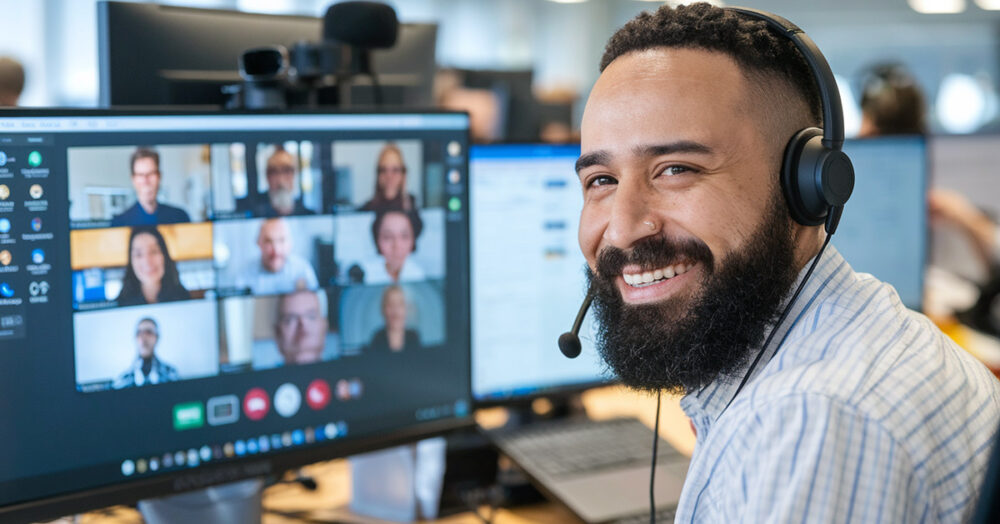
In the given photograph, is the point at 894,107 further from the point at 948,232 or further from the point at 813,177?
the point at 813,177

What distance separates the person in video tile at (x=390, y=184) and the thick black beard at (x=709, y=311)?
326mm

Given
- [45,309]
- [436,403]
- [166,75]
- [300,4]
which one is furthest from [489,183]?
[300,4]

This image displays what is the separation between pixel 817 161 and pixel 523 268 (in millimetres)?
547

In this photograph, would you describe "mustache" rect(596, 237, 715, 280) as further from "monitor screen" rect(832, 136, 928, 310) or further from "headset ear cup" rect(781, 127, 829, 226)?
"monitor screen" rect(832, 136, 928, 310)

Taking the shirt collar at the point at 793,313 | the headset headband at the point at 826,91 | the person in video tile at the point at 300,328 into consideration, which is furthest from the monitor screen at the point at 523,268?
the headset headband at the point at 826,91

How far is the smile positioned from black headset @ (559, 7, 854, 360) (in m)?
0.10

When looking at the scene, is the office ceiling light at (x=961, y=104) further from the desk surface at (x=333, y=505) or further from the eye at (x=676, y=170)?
the eye at (x=676, y=170)

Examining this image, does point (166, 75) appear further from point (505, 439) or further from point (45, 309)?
point (505, 439)

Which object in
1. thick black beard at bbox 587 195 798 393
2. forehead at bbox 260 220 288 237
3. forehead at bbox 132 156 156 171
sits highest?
forehead at bbox 132 156 156 171

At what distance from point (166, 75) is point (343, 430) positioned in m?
0.50

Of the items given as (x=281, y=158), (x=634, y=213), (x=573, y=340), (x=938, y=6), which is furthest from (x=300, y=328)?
(x=938, y=6)

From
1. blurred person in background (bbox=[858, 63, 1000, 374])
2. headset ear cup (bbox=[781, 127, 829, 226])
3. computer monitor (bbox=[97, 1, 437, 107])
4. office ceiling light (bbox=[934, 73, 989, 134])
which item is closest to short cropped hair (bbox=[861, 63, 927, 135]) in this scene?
blurred person in background (bbox=[858, 63, 1000, 374])

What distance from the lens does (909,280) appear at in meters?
1.66

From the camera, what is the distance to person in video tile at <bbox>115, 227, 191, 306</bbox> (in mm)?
840
